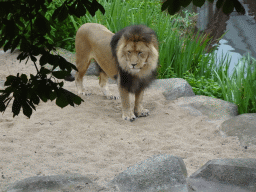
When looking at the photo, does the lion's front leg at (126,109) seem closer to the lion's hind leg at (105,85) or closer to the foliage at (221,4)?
the lion's hind leg at (105,85)

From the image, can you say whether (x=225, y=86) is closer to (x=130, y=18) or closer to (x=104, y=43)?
(x=104, y=43)

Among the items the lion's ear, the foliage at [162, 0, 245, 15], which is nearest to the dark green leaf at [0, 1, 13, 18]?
the foliage at [162, 0, 245, 15]

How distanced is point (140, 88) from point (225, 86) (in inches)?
61.8

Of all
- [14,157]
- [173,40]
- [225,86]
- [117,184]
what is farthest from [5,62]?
[117,184]

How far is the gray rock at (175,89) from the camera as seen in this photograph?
4.70 m

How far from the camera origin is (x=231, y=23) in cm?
906

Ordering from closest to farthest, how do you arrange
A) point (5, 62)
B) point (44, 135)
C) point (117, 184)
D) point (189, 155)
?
point (117, 184) < point (189, 155) < point (44, 135) < point (5, 62)

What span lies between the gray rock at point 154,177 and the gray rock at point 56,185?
0.58ft

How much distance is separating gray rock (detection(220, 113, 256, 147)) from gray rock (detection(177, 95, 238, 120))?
34 cm

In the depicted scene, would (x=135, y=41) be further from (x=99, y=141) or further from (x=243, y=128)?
(x=243, y=128)

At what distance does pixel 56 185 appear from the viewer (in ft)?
7.07

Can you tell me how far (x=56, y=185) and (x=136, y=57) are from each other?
5.95 feet

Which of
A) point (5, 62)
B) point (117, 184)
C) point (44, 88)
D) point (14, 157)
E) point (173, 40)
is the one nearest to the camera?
point (44, 88)

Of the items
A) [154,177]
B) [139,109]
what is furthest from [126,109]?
[154,177]
